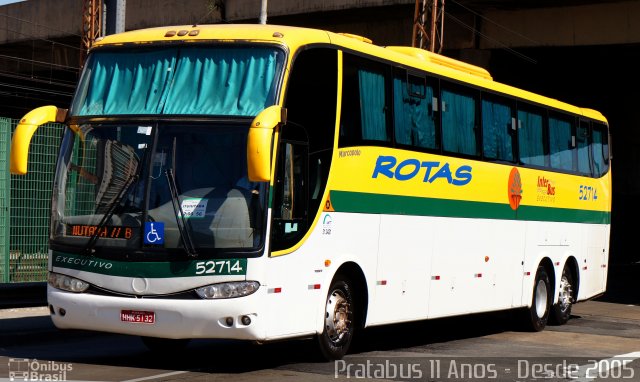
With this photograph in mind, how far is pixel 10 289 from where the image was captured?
18.5 metres

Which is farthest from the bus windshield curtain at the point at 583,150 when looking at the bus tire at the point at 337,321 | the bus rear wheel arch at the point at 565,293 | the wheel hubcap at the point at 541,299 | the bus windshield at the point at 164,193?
the bus windshield at the point at 164,193

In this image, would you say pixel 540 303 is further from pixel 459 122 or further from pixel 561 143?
pixel 459 122

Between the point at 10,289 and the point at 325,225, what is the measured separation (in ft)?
25.2

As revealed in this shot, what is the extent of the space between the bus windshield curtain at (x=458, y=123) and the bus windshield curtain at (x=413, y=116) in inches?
18.2

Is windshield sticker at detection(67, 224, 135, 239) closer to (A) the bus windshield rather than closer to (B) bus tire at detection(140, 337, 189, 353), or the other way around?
(A) the bus windshield

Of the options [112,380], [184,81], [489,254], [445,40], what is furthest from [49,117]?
[445,40]

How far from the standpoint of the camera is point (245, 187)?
38.0 ft

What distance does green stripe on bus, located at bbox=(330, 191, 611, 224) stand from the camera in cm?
1339

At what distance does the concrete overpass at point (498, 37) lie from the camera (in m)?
35.9

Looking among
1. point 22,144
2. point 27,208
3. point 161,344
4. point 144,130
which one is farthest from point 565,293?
point 22,144

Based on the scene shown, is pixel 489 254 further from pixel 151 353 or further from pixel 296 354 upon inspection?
pixel 151 353

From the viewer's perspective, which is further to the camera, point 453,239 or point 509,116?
point 509,116

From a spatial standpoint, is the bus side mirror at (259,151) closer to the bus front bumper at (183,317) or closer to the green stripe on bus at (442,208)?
the bus front bumper at (183,317)

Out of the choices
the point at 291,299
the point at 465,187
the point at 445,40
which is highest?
the point at 445,40
